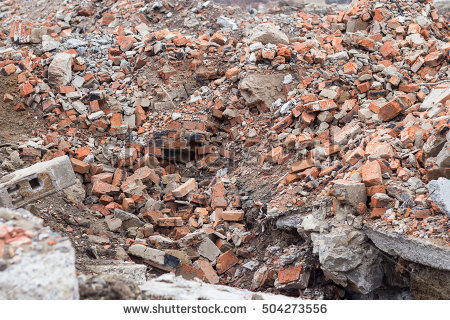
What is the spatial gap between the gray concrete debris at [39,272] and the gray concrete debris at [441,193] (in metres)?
3.48

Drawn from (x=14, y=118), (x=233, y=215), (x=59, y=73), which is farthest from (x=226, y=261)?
(x=59, y=73)

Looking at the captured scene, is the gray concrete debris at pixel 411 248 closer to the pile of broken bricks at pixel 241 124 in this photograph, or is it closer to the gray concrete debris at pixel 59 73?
the pile of broken bricks at pixel 241 124

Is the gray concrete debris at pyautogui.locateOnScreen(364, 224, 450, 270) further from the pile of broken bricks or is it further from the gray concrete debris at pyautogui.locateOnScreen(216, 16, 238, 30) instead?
the gray concrete debris at pyautogui.locateOnScreen(216, 16, 238, 30)

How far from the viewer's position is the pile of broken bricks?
5848 millimetres

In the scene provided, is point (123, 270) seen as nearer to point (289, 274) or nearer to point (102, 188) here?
point (289, 274)

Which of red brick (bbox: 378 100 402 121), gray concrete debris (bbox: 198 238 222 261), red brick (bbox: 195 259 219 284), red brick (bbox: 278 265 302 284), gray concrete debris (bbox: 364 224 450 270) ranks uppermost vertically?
red brick (bbox: 378 100 402 121)

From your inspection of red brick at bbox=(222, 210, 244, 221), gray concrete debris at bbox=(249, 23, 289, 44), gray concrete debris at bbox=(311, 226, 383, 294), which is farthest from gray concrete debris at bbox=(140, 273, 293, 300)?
gray concrete debris at bbox=(249, 23, 289, 44)

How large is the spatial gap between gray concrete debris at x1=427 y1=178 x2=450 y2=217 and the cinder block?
4204 millimetres

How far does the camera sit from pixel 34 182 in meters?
6.00

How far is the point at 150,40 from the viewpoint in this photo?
9.39m

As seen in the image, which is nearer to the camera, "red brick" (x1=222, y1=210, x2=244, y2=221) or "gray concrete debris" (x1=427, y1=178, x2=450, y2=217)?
"gray concrete debris" (x1=427, y1=178, x2=450, y2=217)

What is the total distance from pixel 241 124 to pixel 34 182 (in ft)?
11.7

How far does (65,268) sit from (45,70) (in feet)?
20.4

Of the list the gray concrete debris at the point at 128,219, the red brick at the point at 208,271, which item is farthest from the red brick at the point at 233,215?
the gray concrete debris at the point at 128,219
